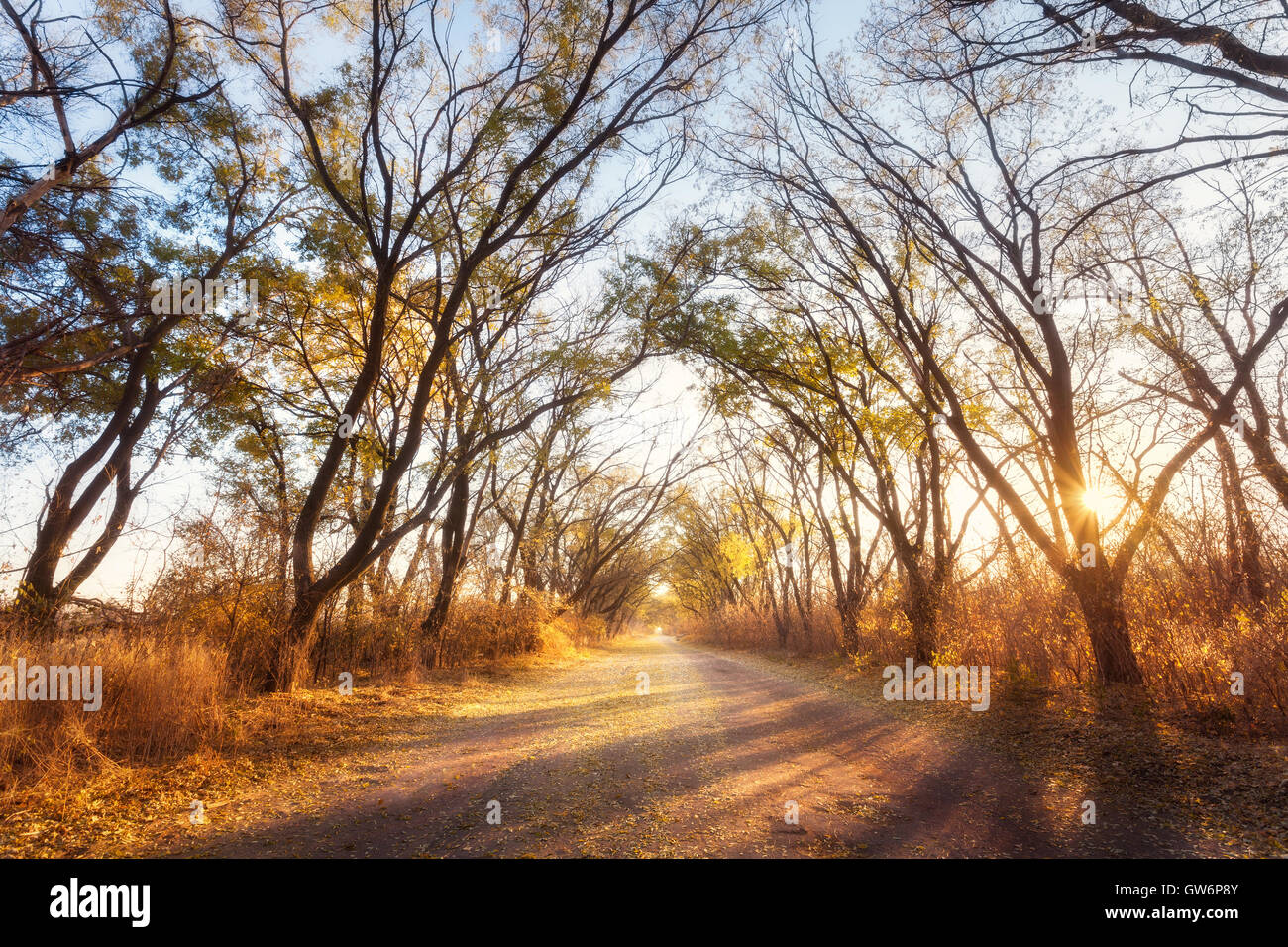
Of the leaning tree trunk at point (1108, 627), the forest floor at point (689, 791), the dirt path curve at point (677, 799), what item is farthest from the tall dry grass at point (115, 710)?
the leaning tree trunk at point (1108, 627)

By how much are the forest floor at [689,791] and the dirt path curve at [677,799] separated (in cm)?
2

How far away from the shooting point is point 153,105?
30.9ft

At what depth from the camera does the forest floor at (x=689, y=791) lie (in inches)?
132

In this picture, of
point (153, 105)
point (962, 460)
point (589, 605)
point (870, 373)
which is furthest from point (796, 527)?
point (153, 105)

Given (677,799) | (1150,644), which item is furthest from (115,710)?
(1150,644)

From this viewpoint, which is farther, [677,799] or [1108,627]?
[1108,627]

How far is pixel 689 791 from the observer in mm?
4344

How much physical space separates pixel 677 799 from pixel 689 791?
22cm

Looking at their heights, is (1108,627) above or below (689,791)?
above

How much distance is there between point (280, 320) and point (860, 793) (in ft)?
42.6

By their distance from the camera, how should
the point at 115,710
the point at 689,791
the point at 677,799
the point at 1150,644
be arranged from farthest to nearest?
the point at 1150,644, the point at 115,710, the point at 689,791, the point at 677,799

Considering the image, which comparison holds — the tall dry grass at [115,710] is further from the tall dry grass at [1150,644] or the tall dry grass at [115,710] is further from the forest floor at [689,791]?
the tall dry grass at [1150,644]

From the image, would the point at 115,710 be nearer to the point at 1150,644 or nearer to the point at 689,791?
the point at 689,791

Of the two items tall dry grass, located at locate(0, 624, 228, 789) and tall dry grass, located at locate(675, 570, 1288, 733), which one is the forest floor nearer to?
tall dry grass, located at locate(0, 624, 228, 789)
